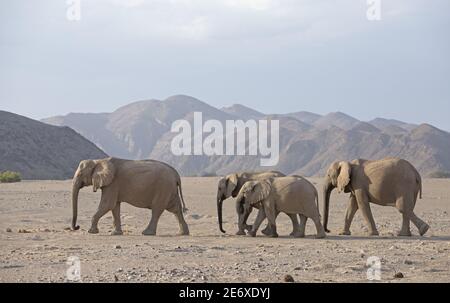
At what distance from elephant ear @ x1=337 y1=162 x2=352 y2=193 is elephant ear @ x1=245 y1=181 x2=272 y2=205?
229 cm

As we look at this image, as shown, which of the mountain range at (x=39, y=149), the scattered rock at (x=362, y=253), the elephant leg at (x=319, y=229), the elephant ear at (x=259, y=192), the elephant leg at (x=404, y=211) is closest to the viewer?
the scattered rock at (x=362, y=253)

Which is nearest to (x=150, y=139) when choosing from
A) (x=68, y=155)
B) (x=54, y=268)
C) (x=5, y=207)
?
(x=68, y=155)

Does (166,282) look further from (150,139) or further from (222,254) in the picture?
(150,139)

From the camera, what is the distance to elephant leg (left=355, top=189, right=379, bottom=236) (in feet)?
58.6

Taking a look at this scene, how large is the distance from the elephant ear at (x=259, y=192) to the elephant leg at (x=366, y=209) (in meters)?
2.48

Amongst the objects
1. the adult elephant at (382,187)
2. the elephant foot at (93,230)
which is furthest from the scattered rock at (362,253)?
the elephant foot at (93,230)

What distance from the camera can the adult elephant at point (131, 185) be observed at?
17.9m

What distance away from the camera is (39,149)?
63125mm

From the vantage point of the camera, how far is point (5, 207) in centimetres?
2356

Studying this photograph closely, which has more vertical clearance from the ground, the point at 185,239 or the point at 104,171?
the point at 104,171

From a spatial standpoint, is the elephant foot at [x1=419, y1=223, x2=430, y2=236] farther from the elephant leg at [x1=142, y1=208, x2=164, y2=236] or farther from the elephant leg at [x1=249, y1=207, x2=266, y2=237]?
the elephant leg at [x1=142, y1=208, x2=164, y2=236]

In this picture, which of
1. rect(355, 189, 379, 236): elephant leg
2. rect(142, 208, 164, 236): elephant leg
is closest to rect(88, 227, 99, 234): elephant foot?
rect(142, 208, 164, 236): elephant leg

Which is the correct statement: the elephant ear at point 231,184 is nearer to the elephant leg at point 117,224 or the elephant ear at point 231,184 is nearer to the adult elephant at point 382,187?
the adult elephant at point 382,187

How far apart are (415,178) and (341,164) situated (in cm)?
178
